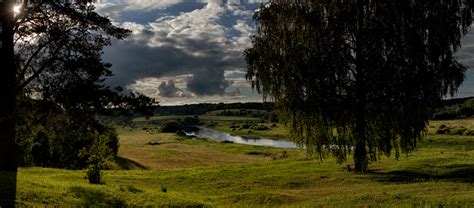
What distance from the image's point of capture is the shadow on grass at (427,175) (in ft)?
94.7

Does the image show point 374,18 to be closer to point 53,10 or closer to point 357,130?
point 357,130

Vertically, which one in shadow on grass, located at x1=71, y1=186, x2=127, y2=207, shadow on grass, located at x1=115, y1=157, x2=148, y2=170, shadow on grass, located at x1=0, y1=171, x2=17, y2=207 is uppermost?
shadow on grass, located at x1=0, y1=171, x2=17, y2=207

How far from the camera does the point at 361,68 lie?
31.0 m

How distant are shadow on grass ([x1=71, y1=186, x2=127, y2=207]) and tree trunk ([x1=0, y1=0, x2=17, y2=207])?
3.16 m

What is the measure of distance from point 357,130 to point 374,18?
7850mm

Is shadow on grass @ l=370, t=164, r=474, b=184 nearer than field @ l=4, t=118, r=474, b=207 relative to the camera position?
No

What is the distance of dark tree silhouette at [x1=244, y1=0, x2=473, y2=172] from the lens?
29188mm

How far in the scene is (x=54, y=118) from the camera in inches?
878

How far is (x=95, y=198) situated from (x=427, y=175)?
2323cm

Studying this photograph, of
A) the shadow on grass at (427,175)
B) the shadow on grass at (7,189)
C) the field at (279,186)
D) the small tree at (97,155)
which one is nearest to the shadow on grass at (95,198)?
the field at (279,186)

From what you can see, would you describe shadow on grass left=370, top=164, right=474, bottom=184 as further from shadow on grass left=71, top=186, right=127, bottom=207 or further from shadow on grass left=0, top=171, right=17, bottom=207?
shadow on grass left=0, top=171, right=17, bottom=207

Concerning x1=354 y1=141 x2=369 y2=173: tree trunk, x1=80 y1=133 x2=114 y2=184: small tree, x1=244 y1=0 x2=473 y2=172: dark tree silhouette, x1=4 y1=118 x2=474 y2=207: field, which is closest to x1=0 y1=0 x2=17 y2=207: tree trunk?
x1=4 y1=118 x2=474 y2=207: field

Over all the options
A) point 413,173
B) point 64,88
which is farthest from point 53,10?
point 413,173

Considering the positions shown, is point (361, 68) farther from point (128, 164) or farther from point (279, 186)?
point (128, 164)
